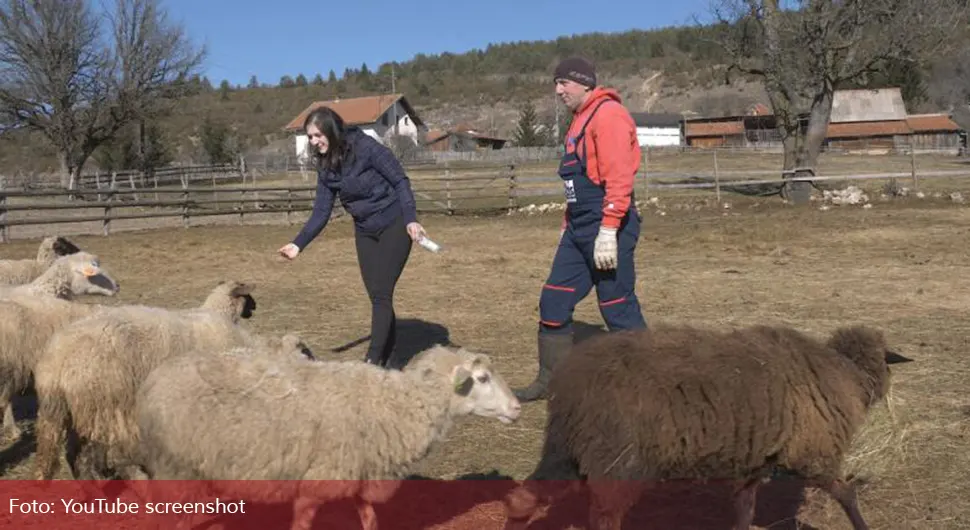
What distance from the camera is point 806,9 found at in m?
24.9

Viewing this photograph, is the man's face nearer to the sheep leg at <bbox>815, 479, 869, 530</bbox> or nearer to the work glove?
the work glove

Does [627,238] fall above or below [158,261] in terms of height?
above

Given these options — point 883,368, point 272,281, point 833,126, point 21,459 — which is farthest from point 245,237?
point 833,126

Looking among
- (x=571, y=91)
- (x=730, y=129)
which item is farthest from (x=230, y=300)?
(x=730, y=129)

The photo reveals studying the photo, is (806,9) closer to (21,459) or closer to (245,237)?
(245,237)

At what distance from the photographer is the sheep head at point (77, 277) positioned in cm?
646

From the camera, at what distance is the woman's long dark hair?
5660mm

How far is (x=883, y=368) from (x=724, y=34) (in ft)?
81.0

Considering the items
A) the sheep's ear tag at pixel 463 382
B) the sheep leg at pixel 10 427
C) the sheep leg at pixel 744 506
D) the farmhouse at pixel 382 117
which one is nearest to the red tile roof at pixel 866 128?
the farmhouse at pixel 382 117

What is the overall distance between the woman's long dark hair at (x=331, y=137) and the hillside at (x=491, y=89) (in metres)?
79.5

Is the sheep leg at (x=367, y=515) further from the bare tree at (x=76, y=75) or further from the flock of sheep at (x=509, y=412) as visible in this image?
the bare tree at (x=76, y=75)

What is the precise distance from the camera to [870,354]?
403 centimetres

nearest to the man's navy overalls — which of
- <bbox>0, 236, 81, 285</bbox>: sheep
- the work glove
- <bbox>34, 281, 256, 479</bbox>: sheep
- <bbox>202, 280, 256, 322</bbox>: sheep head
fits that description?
the work glove

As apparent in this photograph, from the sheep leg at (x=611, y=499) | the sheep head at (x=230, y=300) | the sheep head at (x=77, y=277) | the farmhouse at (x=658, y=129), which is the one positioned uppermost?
the farmhouse at (x=658, y=129)
